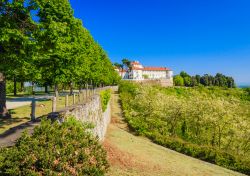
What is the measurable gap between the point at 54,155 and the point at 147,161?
58.1 ft

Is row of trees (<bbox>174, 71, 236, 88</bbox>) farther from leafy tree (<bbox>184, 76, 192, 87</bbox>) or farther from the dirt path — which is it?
the dirt path

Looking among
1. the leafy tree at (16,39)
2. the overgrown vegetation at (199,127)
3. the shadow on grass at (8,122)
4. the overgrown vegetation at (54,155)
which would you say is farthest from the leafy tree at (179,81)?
the overgrown vegetation at (54,155)

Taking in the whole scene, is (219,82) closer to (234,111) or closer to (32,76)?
(234,111)

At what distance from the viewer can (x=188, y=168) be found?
81.4 ft

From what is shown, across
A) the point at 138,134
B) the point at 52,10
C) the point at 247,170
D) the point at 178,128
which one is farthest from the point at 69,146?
the point at 178,128

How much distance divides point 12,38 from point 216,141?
2917 centimetres

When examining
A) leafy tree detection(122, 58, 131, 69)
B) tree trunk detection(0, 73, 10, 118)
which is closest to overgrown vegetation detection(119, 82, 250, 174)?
tree trunk detection(0, 73, 10, 118)

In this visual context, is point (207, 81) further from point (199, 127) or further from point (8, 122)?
point (8, 122)

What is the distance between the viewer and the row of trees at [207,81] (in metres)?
187

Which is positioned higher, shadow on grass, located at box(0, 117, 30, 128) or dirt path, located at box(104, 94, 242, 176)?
shadow on grass, located at box(0, 117, 30, 128)

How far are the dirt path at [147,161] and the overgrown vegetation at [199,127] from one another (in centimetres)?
128

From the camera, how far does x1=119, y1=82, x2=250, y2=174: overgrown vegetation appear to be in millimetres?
28942

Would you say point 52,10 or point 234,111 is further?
point 234,111

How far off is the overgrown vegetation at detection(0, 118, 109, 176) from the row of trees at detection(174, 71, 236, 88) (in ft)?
594
